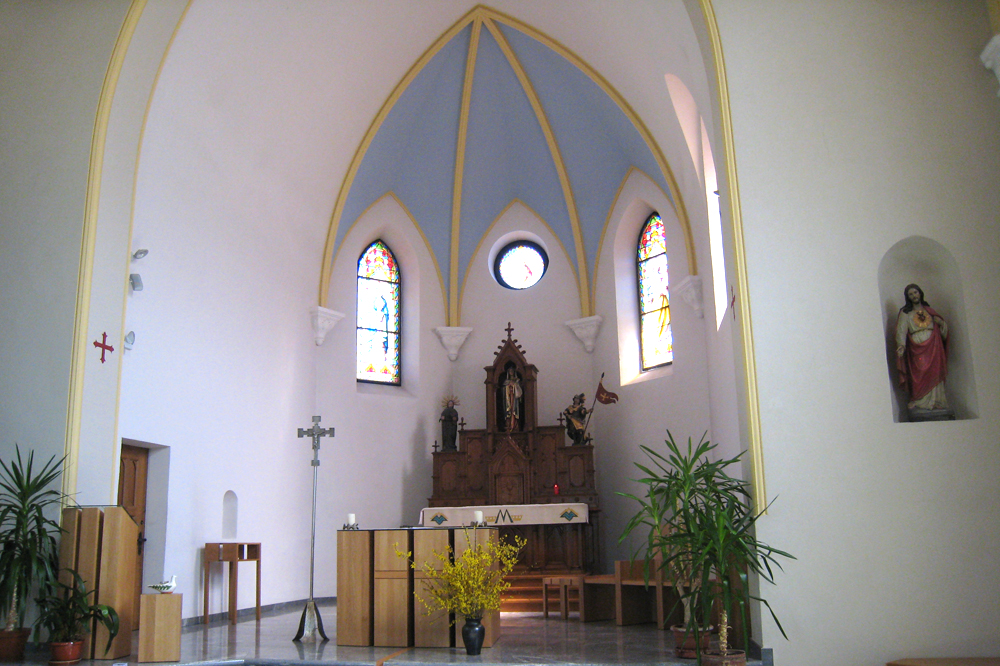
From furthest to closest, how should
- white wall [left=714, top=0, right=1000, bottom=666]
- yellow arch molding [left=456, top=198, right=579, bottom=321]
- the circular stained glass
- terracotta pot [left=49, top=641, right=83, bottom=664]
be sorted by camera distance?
the circular stained glass → yellow arch molding [left=456, top=198, right=579, bottom=321] → terracotta pot [left=49, top=641, right=83, bottom=664] → white wall [left=714, top=0, right=1000, bottom=666]

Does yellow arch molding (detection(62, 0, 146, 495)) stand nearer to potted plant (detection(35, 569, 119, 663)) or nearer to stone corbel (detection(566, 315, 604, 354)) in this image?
potted plant (detection(35, 569, 119, 663))

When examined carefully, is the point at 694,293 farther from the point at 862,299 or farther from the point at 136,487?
the point at 136,487

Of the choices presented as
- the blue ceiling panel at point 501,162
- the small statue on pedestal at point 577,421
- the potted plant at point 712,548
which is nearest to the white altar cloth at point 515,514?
the small statue on pedestal at point 577,421

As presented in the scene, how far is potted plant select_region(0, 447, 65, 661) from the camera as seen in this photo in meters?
7.00

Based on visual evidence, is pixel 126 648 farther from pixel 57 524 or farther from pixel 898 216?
pixel 898 216

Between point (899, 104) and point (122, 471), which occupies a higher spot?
point (899, 104)

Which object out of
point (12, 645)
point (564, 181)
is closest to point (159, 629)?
point (12, 645)

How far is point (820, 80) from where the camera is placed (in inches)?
280

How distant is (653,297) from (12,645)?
953cm

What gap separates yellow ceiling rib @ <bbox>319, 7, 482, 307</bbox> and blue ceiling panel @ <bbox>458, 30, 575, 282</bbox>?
0.83 meters

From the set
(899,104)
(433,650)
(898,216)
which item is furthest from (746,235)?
(433,650)

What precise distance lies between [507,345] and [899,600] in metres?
8.09

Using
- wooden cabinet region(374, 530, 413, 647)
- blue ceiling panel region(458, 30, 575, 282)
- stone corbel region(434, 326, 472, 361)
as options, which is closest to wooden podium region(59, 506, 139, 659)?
wooden cabinet region(374, 530, 413, 647)

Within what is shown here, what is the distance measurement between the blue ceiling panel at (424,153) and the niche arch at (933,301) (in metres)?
7.77
